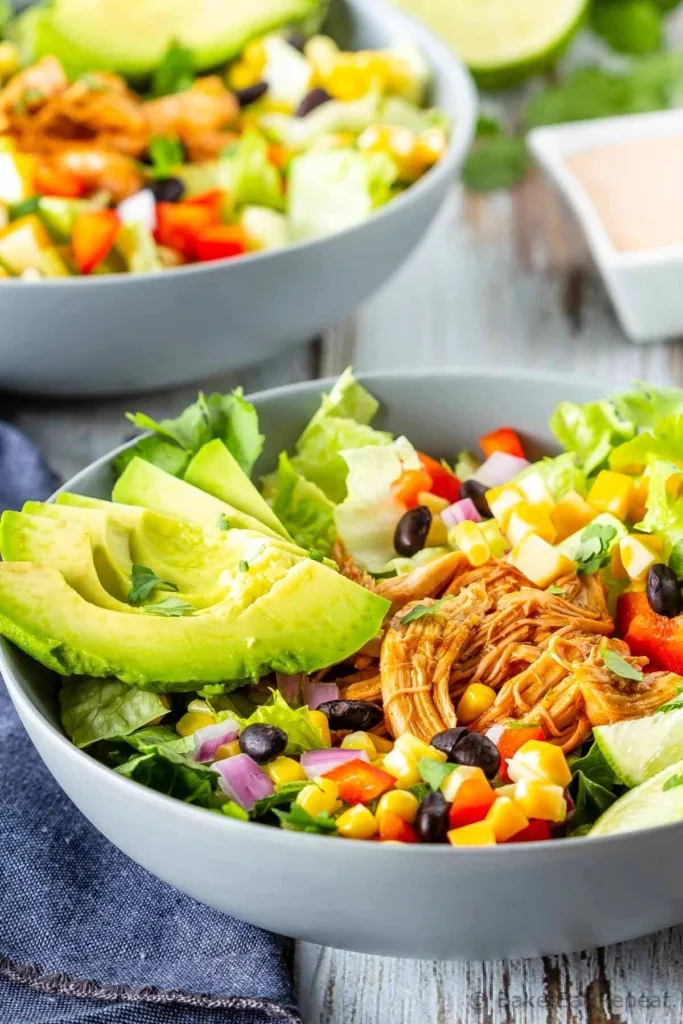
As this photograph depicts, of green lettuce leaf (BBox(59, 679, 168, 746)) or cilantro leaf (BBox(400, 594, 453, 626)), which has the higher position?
cilantro leaf (BBox(400, 594, 453, 626))

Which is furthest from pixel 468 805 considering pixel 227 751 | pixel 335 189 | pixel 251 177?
pixel 251 177

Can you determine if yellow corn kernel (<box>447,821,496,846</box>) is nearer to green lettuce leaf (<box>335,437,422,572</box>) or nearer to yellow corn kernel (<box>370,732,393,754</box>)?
yellow corn kernel (<box>370,732,393,754</box>)

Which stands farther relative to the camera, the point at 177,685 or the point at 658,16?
the point at 658,16

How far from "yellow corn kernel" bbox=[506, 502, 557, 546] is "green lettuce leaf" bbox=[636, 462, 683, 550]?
8.2 inches

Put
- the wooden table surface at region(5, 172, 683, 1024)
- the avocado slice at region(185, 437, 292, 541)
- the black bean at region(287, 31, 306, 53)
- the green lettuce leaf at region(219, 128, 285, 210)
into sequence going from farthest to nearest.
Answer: the black bean at region(287, 31, 306, 53) → the green lettuce leaf at region(219, 128, 285, 210) → the wooden table surface at region(5, 172, 683, 1024) → the avocado slice at region(185, 437, 292, 541)

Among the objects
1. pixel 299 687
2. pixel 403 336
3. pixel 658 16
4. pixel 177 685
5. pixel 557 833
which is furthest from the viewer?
pixel 658 16

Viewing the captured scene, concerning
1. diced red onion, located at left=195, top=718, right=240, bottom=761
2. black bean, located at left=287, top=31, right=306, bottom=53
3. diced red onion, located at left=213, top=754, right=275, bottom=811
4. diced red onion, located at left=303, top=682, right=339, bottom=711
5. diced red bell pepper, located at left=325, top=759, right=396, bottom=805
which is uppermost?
black bean, located at left=287, top=31, right=306, bottom=53

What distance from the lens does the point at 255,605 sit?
3.02 m

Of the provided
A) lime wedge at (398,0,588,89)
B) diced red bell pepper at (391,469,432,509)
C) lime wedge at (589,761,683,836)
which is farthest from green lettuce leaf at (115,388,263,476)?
lime wedge at (398,0,588,89)

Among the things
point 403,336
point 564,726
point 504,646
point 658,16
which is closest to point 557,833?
point 564,726

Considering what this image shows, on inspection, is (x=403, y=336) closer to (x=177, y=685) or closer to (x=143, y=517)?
(x=143, y=517)

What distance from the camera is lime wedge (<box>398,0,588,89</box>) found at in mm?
6656

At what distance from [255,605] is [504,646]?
561mm

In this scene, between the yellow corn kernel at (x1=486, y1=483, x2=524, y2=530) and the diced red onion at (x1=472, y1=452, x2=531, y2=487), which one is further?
the diced red onion at (x1=472, y1=452, x2=531, y2=487)
